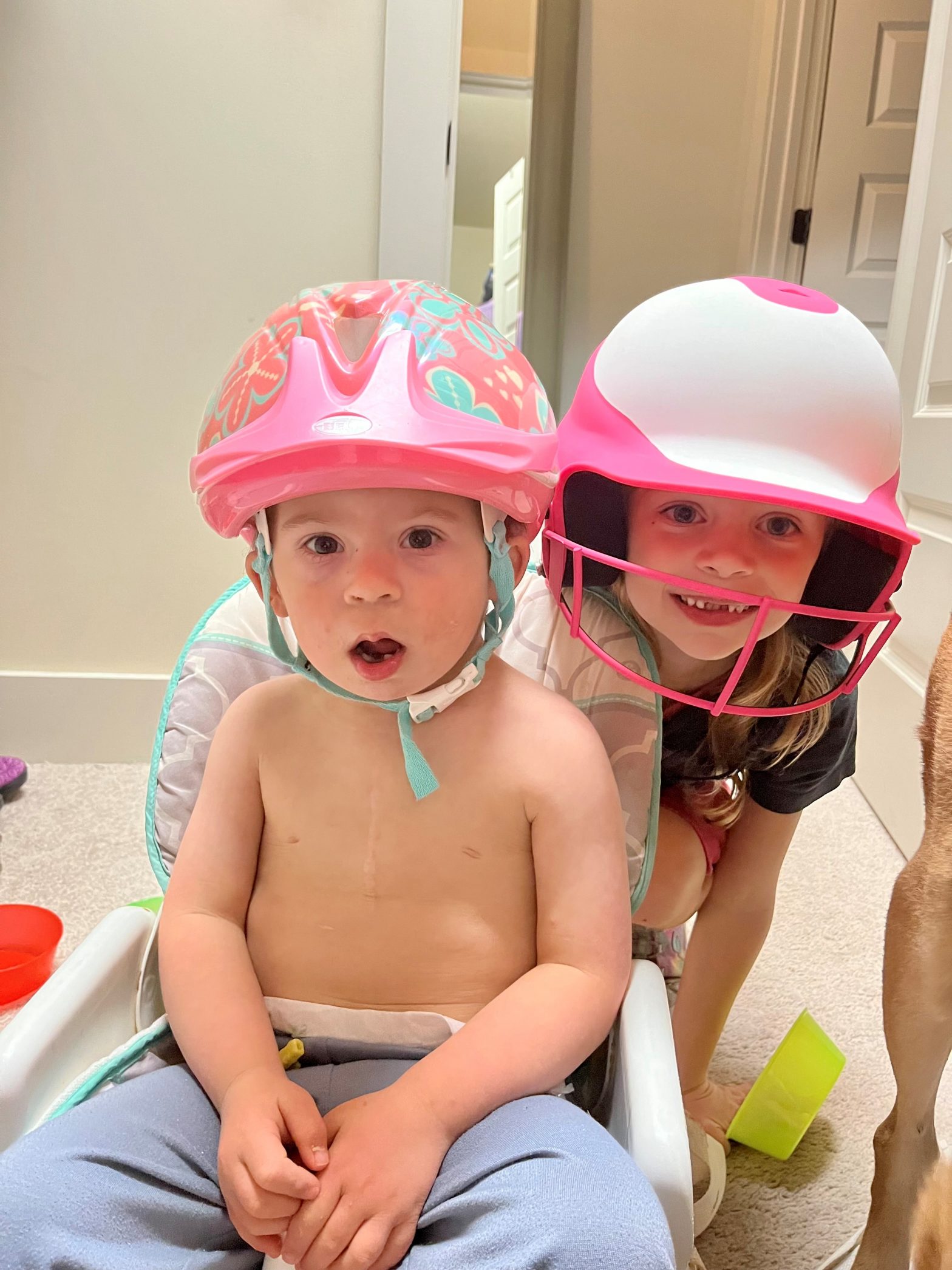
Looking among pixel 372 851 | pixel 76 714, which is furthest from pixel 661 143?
pixel 372 851

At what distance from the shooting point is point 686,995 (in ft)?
3.06

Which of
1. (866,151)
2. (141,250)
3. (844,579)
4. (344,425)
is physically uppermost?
(866,151)

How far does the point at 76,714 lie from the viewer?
175cm

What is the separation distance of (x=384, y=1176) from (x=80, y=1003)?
23 cm

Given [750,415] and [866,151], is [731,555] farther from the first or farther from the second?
[866,151]

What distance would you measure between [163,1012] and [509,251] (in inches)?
125

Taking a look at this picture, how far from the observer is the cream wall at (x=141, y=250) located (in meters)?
1.52

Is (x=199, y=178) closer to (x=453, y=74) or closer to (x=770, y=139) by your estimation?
(x=453, y=74)

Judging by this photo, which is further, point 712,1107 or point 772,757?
point 712,1107

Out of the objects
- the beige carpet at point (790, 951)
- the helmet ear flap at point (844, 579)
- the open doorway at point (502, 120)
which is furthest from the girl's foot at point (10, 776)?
the open doorway at point (502, 120)

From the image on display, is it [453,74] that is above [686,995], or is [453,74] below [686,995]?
above

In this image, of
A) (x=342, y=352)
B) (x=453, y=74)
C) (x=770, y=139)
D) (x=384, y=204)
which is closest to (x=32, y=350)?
(x=384, y=204)

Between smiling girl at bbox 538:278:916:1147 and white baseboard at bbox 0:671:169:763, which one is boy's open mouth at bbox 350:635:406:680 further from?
white baseboard at bbox 0:671:169:763

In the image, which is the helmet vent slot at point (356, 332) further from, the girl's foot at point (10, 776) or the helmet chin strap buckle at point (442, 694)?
the girl's foot at point (10, 776)
